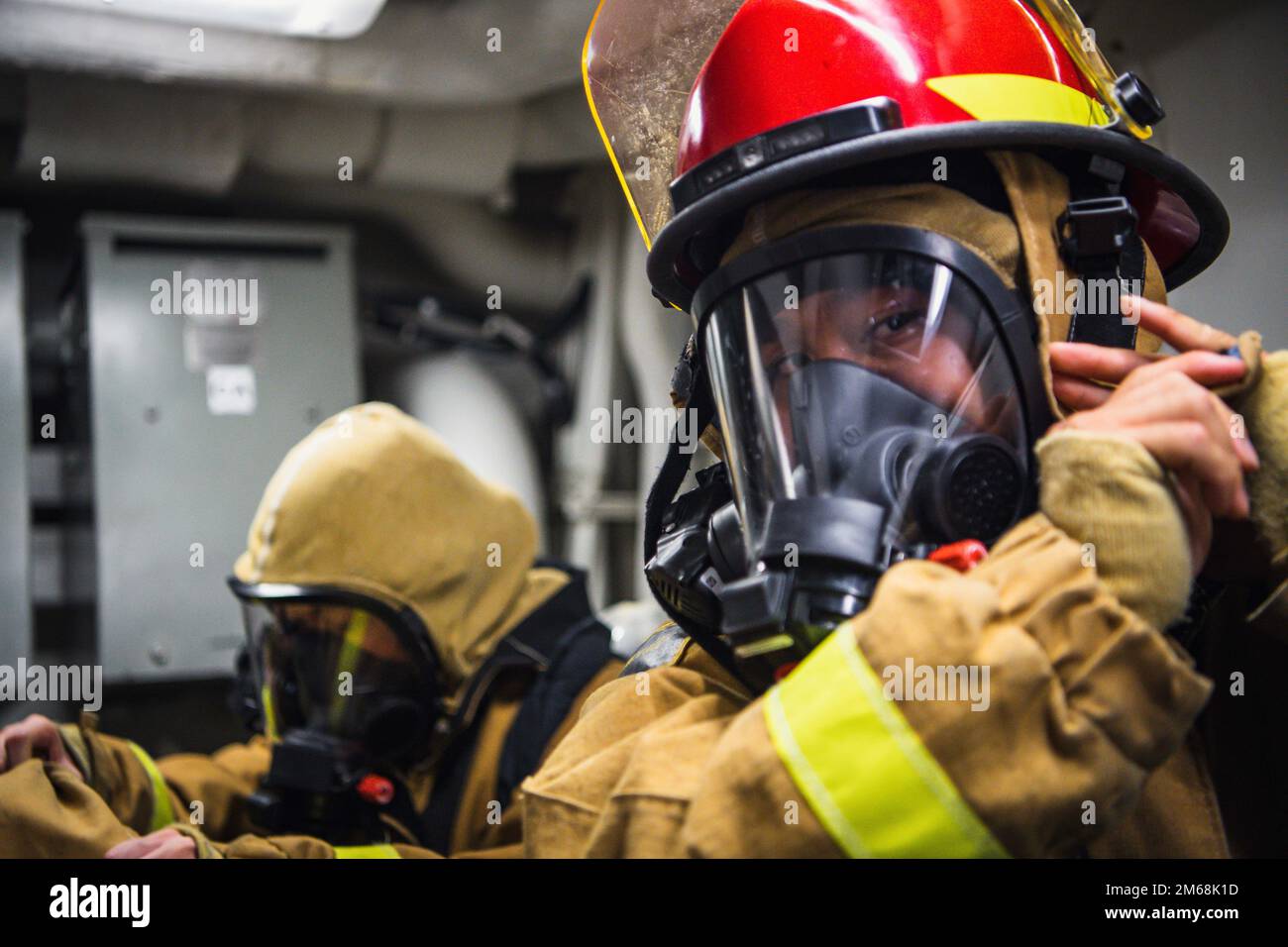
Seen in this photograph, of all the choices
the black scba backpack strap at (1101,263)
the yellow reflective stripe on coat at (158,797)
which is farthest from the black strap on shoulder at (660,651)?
the yellow reflective stripe on coat at (158,797)

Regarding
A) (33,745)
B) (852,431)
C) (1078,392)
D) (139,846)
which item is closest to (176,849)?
(139,846)

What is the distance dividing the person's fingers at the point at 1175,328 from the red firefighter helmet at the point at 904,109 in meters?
0.16

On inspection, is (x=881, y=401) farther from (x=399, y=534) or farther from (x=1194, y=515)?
(x=399, y=534)

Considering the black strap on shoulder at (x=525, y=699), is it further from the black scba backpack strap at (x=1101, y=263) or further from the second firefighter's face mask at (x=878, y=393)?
the black scba backpack strap at (x=1101, y=263)

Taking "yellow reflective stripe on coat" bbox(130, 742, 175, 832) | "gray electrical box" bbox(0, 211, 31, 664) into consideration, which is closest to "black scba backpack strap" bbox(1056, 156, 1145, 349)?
"yellow reflective stripe on coat" bbox(130, 742, 175, 832)

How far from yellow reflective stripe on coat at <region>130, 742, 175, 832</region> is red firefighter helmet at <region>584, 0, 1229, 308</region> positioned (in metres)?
1.55

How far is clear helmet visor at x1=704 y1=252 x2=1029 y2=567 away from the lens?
3.09 ft

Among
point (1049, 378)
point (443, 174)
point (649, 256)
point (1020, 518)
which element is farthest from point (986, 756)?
point (443, 174)

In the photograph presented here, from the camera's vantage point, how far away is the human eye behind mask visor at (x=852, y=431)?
92 centimetres

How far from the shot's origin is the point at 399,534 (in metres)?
2.31

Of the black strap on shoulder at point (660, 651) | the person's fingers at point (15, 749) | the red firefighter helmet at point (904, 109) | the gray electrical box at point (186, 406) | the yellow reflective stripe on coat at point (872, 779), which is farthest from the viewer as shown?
the gray electrical box at point (186, 406)

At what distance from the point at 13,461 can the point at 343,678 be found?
1.64m

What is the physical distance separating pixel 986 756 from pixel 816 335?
0.42 meters
